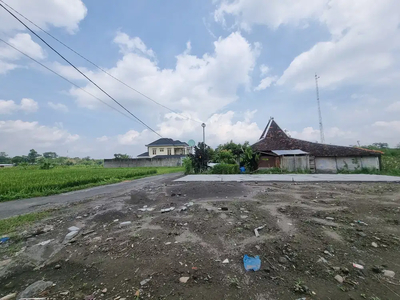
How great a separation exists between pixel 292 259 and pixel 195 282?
1.29 metres

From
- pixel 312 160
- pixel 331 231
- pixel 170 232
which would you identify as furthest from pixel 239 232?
pixel 312 160

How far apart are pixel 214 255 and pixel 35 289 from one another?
6.67 feet

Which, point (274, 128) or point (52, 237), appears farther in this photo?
point (274, 128)

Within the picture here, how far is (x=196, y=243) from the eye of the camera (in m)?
2.62

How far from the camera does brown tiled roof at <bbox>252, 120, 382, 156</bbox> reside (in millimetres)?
13845

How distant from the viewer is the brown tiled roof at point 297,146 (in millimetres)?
13845

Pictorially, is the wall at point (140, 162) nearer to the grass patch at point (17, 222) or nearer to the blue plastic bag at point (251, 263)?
the grass patch at point (17, 222)

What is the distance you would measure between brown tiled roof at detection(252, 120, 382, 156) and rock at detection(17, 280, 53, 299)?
15852 mm

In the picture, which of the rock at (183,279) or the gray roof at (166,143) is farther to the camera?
the gray roof at (166,143)

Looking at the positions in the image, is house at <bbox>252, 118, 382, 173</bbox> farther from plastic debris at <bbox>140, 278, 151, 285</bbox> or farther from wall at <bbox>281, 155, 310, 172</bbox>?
plastic debris at <bbox>140, 278, 151, 285</bbox>

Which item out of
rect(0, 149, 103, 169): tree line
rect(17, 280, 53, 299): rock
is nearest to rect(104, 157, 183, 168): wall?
rect(0, 149, 103, 169): tree line

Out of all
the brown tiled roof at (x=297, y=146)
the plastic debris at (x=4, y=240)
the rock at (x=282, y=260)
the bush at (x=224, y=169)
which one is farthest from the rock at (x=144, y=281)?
the brown tiled roof at (x=297, y=146)

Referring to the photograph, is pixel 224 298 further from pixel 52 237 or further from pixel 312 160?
pixel 312 160

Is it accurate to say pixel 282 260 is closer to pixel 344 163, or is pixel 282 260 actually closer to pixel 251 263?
pixel 251 263
